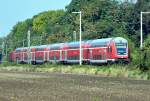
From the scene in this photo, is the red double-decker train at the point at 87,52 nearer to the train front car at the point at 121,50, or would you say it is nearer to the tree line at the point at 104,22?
the train front car at the point at 121,50

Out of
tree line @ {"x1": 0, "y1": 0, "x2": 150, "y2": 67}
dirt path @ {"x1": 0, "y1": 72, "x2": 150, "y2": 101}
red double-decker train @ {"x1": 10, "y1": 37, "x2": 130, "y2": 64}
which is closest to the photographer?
dirt path @ {"x1": 0, "y1": 72, "x2": 150, "y2": 101}

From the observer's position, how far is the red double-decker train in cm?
6375

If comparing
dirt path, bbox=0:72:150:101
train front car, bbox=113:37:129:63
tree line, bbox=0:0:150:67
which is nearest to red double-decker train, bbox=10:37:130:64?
train front car, bbox=113:37:129:63

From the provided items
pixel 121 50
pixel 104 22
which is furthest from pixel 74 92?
pixel 104 22

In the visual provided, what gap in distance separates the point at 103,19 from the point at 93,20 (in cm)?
360

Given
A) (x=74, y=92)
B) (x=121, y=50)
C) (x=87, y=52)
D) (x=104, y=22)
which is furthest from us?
(x=104, y=22)

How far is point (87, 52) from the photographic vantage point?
69.6 metres

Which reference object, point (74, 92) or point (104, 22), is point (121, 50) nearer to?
point (104, 22)

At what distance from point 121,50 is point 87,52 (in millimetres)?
6334

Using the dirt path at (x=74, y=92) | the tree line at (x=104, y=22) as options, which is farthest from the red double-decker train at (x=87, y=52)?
the dirt path at (x=74, y=92)

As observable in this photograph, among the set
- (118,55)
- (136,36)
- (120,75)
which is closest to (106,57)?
(118,55)

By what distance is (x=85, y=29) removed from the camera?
4139 inches

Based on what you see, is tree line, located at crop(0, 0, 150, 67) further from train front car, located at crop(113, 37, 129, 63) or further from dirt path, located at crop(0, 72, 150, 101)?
dirt path, located at crop(0, 72, 150, 101)

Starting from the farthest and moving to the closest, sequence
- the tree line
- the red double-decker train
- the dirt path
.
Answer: the tree line, the red double-decker train, the dirt path
